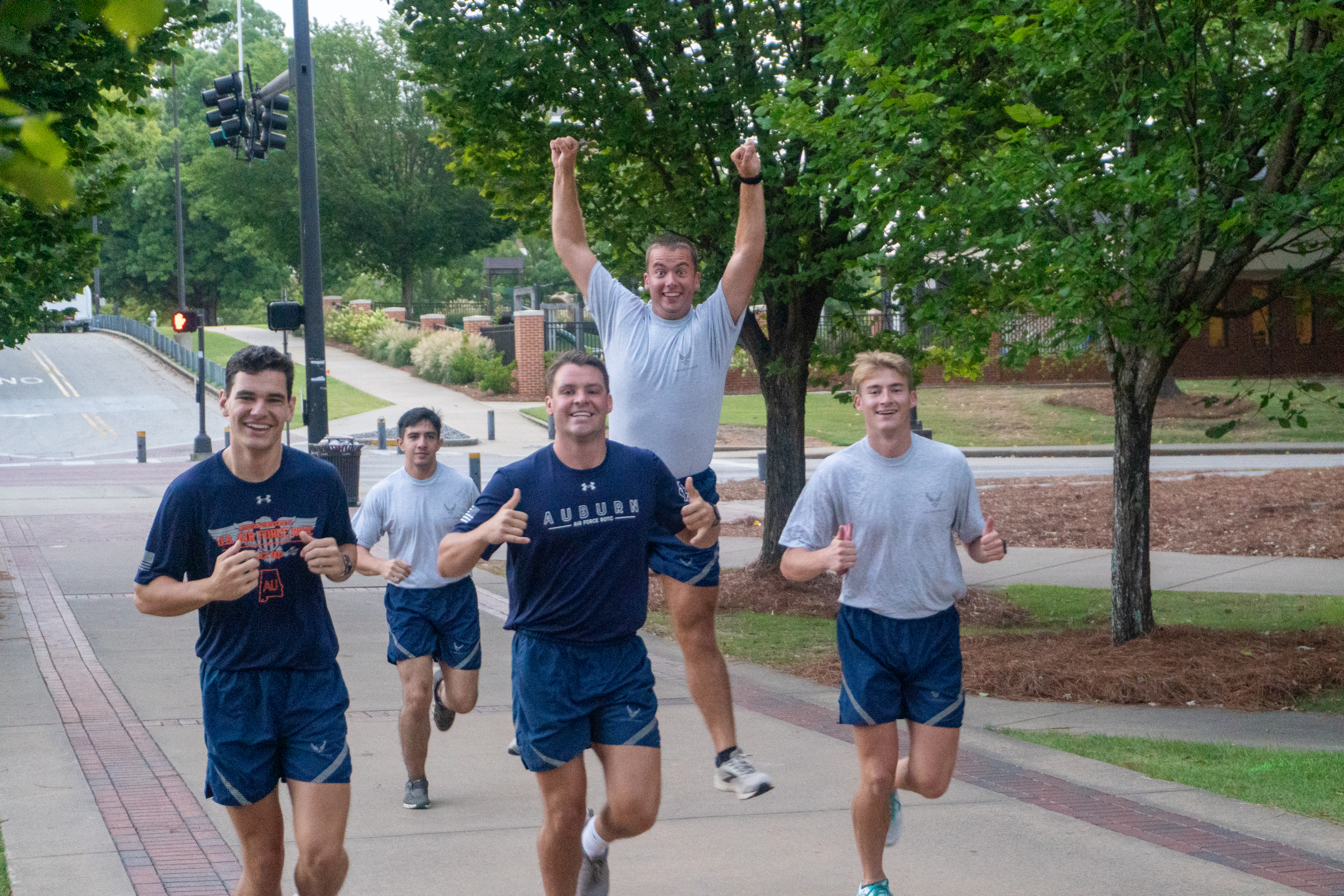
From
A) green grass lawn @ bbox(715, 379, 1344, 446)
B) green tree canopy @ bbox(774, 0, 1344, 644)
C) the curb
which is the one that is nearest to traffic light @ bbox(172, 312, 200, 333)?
the curb

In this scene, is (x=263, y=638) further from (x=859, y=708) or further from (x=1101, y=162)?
(x=1101, y=162)

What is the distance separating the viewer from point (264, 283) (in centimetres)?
8438

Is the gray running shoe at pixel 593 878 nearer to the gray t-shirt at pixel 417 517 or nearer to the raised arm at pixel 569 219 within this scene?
the gray t-shirt at pixel 417 517

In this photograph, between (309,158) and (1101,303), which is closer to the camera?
(1101,303)

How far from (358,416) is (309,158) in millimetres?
24372

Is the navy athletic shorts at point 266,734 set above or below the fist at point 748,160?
below

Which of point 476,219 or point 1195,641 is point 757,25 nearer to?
point 1195,641

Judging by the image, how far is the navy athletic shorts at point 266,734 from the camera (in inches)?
159

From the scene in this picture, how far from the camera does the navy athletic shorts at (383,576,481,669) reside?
248 inches

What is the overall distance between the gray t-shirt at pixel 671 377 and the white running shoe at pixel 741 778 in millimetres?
1088

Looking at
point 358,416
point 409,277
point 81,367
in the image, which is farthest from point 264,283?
point 358,416

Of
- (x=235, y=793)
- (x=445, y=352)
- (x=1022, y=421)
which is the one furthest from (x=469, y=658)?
(x=445, y=352)

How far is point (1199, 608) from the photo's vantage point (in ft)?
39.1

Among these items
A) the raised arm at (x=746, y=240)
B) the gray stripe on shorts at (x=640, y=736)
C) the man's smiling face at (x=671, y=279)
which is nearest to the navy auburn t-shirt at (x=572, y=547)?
the gray stripe on shorts at (x=640, y=736)
